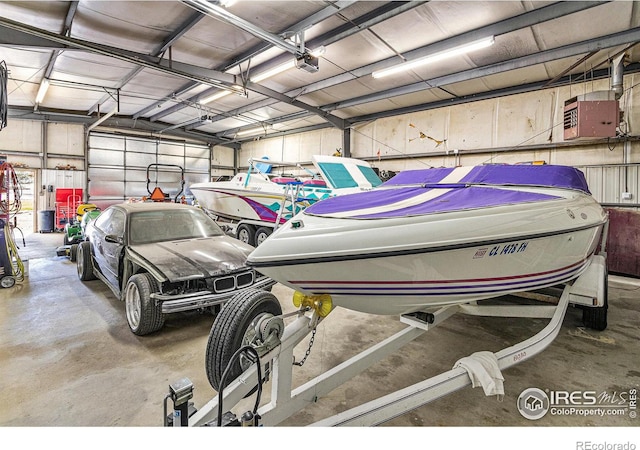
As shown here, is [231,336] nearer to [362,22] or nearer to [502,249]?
[502,249]

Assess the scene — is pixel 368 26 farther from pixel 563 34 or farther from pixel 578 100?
pixel 578 100

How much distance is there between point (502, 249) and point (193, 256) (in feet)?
8.46

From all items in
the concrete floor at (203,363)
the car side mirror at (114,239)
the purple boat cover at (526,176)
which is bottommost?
the concrete floor at (203,363)

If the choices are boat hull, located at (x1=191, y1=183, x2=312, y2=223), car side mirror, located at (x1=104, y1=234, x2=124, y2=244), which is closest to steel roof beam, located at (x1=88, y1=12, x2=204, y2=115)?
boat hull, located at (x1=191, y1=183, x2=312, y2=223)

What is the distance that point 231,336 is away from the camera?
1.90m

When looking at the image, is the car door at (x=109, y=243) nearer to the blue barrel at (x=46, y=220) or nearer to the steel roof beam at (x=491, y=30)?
the steel roof beam at (x=491, y=30)

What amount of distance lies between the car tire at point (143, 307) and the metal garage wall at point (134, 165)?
10.9 meters

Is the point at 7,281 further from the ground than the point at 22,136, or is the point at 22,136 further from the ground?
the point at 22,136

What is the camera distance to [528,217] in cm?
199

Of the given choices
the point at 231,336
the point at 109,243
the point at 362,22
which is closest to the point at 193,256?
the point at 109,243

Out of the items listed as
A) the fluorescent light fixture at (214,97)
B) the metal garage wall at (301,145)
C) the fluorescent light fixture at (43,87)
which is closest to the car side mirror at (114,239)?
the fluorescent light fixture at (214,97)

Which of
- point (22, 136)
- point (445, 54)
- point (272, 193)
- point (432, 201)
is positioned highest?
point (445, 54)

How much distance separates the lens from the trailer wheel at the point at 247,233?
689 cm
